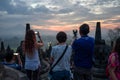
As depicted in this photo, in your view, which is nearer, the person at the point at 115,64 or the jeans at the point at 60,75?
the person at the point at 115,64

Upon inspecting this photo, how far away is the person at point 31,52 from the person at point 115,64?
3.19 metres

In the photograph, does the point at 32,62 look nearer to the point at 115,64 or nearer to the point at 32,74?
the point at 32,74

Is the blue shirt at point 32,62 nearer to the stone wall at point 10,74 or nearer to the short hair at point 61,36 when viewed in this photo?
the short hair at point 61,36

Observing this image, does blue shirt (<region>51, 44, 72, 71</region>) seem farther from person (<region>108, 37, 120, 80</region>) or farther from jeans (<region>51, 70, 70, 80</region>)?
person (<region>108, 37, 120, 80</region>)

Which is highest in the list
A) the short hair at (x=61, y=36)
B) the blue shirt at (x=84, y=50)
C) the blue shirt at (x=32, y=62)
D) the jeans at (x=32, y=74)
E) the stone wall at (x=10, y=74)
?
the short hair at (x=61, y=36)

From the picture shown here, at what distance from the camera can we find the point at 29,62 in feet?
36.7

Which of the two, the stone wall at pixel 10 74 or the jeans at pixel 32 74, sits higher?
the jeans at pixel 32 74

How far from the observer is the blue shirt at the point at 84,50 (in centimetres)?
995

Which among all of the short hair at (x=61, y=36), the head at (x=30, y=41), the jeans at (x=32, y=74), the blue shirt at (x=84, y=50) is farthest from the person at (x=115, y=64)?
the jeans at (x=32, y=74)

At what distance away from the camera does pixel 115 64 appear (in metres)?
8.38

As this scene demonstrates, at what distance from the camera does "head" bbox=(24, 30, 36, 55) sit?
1095 centimetres

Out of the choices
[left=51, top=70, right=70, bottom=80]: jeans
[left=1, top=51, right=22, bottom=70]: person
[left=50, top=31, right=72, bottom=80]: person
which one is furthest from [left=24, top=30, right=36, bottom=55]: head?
[left=1, top=51, right=22, bottom=70]: person

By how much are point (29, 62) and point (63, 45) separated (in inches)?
66.7

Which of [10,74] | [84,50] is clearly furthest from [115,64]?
[10,74]
